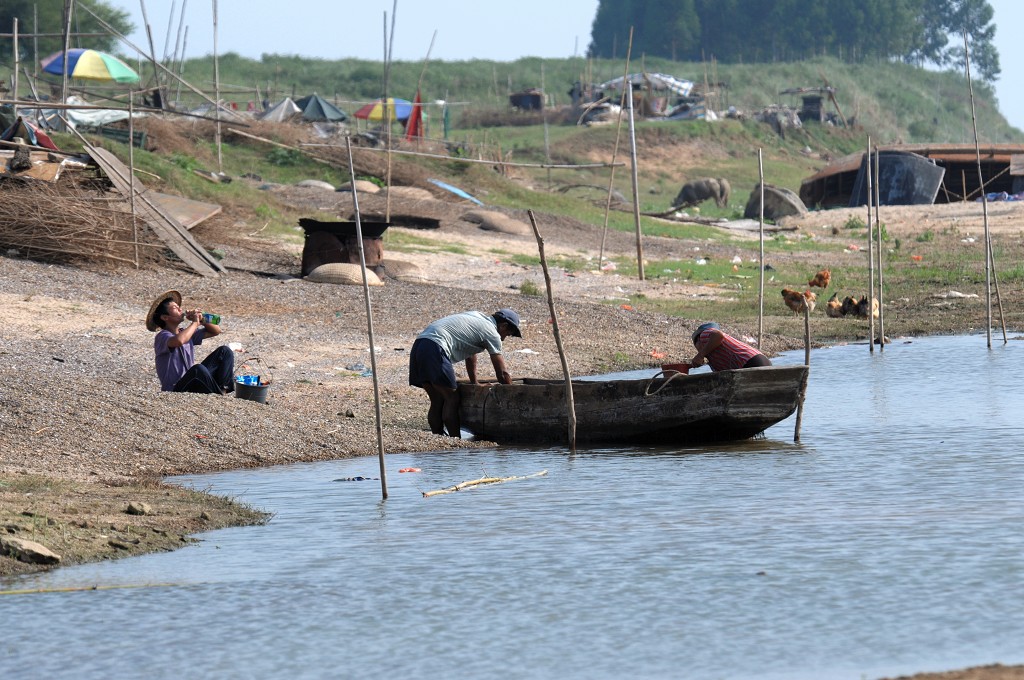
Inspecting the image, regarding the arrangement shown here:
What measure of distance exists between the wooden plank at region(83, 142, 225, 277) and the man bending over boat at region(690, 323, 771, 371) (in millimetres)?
8514

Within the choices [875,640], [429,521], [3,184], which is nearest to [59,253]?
[3,184]

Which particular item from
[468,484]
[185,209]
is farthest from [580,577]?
[185,209]

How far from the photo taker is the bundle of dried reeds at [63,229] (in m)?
16.5

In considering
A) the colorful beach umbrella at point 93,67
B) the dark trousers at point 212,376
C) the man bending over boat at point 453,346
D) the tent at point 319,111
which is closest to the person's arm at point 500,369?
the man bending over boat at point 453,346

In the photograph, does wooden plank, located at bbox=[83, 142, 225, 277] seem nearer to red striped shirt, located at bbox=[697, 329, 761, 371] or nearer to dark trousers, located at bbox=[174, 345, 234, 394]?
dark trousers, located at bbox=[174, 345, 234, 394]

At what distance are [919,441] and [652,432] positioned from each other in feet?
6.44

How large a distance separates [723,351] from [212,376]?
3654 millimetres

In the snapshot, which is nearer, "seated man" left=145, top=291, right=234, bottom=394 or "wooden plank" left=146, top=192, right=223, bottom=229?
"seated man" left=145, top=291, right=234, bottom=394

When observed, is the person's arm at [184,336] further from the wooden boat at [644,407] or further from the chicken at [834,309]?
the chicken at [834,309]

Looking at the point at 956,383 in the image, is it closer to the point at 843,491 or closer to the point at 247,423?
the point at 843,491

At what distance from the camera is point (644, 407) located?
33.1 ft

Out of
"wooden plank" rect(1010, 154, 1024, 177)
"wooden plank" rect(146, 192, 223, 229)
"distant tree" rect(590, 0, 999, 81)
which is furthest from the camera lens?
"distant tree" rect(590, 0, 999, 81)

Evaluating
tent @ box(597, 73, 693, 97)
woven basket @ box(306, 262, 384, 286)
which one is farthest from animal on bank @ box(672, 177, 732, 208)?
tent @ box(597, 73, 693, 97)

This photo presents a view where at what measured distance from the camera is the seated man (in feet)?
33.1
